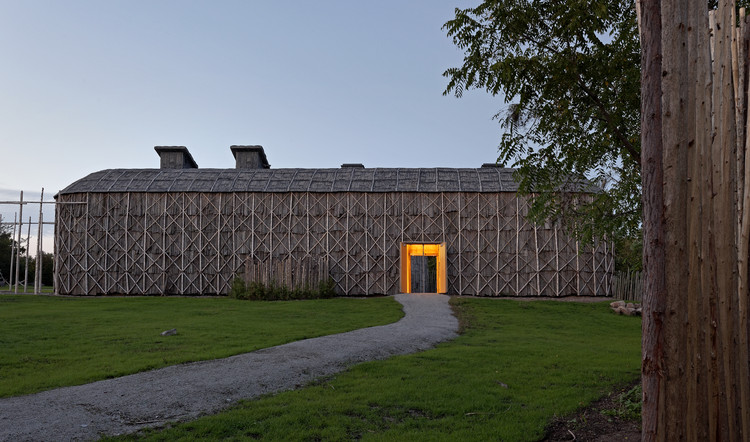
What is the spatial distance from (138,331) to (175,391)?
6.84 m

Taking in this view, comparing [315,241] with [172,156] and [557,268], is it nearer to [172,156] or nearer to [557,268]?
[557,268]

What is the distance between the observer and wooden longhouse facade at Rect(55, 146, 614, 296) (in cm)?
2661

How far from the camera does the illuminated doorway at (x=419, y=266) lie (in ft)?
88.6

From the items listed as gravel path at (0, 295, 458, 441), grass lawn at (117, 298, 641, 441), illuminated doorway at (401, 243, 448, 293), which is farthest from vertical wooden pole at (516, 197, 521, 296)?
gravel path at (0, 295, 458, 441)

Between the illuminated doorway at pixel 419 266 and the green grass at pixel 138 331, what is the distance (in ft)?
14.1

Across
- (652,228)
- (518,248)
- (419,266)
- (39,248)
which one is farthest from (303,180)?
(652,228)

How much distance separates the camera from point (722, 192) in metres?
4.14

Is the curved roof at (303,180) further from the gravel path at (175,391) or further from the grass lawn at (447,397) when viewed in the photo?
the gravel path at (175,391)

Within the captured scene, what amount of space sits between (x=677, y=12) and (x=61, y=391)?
26.6 ft

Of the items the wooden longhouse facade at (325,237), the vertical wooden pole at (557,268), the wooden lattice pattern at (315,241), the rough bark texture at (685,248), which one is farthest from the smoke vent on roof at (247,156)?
the rough bark texture at (685,248)

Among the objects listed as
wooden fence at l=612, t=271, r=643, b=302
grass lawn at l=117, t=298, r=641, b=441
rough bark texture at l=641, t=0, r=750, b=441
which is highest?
rough bark texture at l=641, t=0, r=750, b=441

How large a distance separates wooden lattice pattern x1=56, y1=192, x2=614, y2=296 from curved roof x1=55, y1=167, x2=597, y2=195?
411 millimetres

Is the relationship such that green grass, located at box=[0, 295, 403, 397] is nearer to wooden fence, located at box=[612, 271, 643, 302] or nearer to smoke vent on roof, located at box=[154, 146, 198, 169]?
wooden fence, located at box=[612, 271, 643, 302]

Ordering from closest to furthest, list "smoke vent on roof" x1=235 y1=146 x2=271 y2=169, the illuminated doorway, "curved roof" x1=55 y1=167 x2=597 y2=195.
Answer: the illuminated doorway → "curved roof" x1=55 y1=167 x2=597 y2=195 → "smoke vent on roof" x1=235 y1=146 x2=271 y2=169
